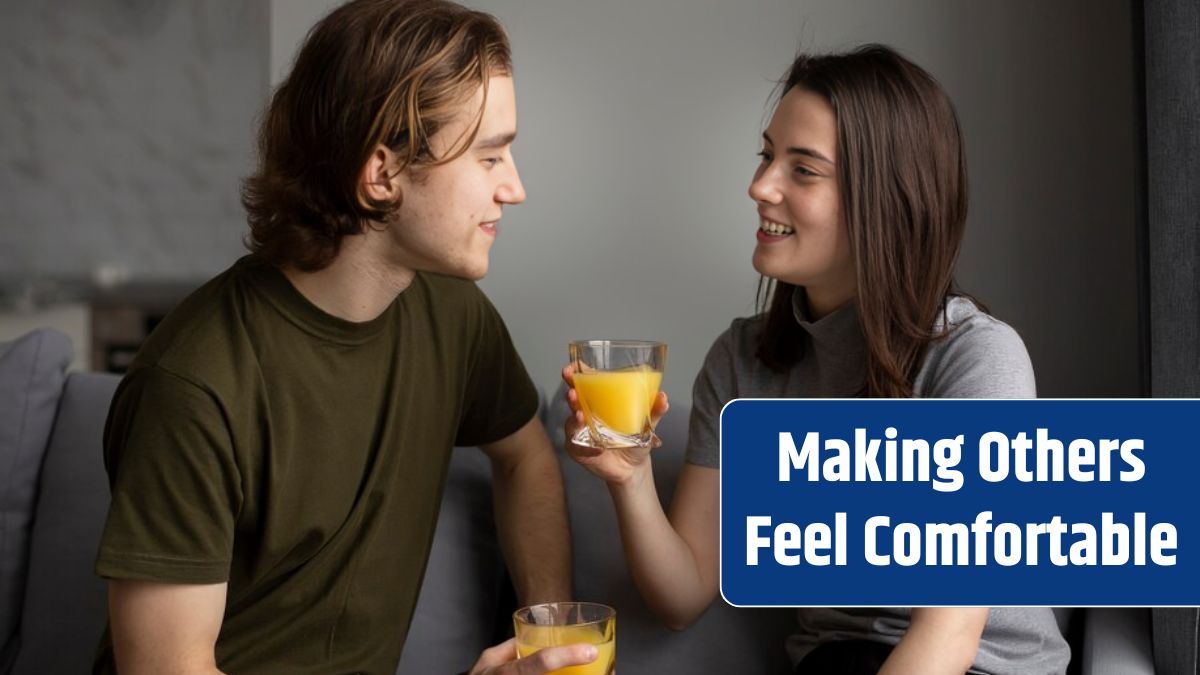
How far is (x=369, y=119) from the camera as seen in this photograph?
1.47 metres

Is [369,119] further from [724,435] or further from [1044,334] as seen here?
[1044,334]

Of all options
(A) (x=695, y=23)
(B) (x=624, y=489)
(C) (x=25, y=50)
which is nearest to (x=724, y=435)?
(B) (x=624, y=489)

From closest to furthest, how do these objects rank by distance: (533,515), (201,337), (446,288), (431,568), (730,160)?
(201,337) < (446,288) < (533,515) < (431,568) < (730,160)

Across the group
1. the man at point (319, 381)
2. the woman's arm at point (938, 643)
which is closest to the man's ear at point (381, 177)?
the man at point (319, 381)

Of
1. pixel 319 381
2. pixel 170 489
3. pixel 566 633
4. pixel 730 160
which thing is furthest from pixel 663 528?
pixel 730 160

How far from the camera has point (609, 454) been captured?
1564 mm

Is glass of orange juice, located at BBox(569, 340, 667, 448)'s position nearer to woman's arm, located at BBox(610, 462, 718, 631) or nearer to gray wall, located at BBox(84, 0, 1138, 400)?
woman's arm, located at BBox(610, 462, 718, 631)

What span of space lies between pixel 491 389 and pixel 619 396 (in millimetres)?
368

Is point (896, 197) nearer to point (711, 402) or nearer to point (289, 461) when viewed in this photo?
point (711, 402)

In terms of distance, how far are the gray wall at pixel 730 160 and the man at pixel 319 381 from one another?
2.39ft

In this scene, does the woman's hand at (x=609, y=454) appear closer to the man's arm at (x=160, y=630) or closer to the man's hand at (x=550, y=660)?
the man's hand at (x=550, y=660)

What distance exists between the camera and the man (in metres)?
1.36

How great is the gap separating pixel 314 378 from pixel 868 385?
28.2 inches

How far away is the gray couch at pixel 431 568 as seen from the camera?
6.10ft
